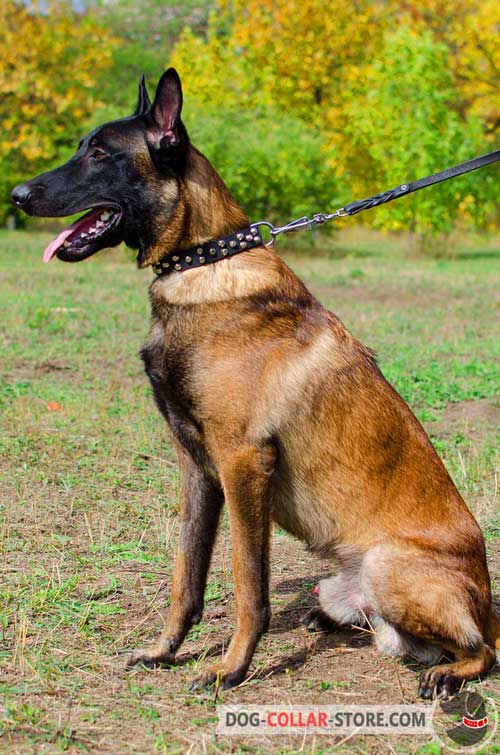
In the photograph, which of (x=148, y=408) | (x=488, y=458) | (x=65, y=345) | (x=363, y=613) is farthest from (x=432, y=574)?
(x=65, y=345)

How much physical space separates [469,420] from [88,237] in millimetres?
4339

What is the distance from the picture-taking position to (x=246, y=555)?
3152mm

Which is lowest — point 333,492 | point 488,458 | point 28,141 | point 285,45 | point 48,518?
point 488,458

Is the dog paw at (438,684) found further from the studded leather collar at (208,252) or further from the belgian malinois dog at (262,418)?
the studded leather collar at (208,252)

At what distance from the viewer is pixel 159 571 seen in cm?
419

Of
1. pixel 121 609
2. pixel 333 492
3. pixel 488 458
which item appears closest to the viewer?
pixel 333 492

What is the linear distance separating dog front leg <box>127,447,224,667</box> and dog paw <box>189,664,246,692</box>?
10.9 inches

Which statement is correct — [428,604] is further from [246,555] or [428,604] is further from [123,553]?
[123,553]

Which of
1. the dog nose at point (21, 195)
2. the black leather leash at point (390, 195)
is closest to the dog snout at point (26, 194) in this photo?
the dog nose at point (21, 195)

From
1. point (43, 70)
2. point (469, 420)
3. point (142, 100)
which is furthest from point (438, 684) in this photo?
point (43, 70)

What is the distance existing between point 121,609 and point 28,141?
68.3ft

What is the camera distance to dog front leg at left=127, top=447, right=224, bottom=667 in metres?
3.40

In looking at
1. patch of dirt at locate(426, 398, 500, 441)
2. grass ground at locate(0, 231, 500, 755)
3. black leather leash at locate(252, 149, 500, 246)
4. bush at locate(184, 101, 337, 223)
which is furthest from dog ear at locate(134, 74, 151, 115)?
bush at locate(184, 101, 337, 223)

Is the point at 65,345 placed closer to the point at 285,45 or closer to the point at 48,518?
the point at 48,518
